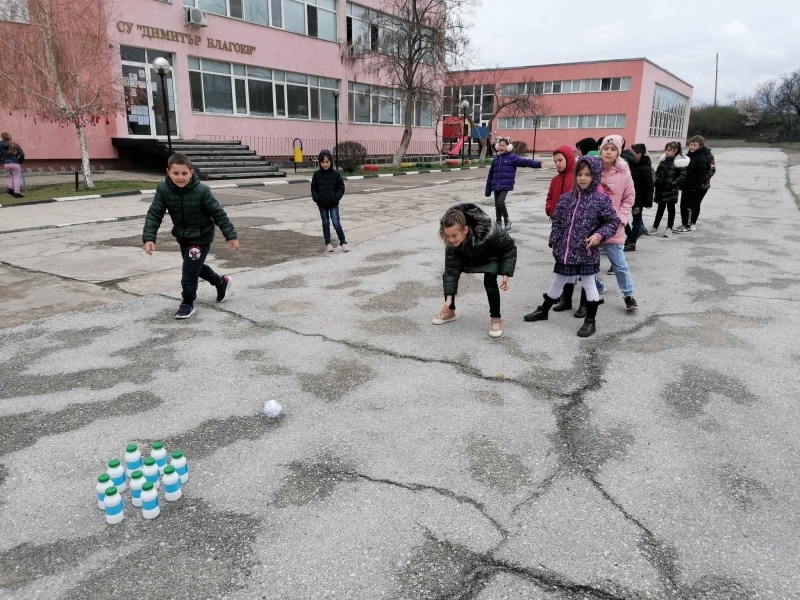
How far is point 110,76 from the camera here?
16.9 m

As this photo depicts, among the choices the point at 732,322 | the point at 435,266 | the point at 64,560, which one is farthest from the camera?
the point at 435,266

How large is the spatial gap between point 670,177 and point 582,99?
4878 centimetres

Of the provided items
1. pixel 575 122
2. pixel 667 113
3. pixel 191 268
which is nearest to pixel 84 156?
pixel 191 268

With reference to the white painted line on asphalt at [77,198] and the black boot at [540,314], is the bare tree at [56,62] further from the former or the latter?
the black boot at [540,314]

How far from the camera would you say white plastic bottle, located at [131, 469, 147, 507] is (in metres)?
2.74

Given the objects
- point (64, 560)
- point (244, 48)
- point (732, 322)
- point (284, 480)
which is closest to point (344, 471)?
point (284, 480)

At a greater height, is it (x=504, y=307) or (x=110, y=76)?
(x=110, y=76)

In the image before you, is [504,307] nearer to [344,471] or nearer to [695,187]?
[344,471]

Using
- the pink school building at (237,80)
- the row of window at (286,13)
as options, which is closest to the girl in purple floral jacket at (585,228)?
the pink school building at (237,80)

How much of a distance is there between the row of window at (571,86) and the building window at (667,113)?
21.2 feet

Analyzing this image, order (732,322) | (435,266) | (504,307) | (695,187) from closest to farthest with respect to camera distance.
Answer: (732,322)
(504,307)
(435,266)
(695,187)

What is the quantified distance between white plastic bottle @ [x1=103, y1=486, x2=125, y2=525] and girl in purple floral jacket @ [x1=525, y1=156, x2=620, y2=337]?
160 inches

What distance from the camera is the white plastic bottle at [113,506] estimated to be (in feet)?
8.65

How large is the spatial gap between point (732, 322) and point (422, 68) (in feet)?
90.5
